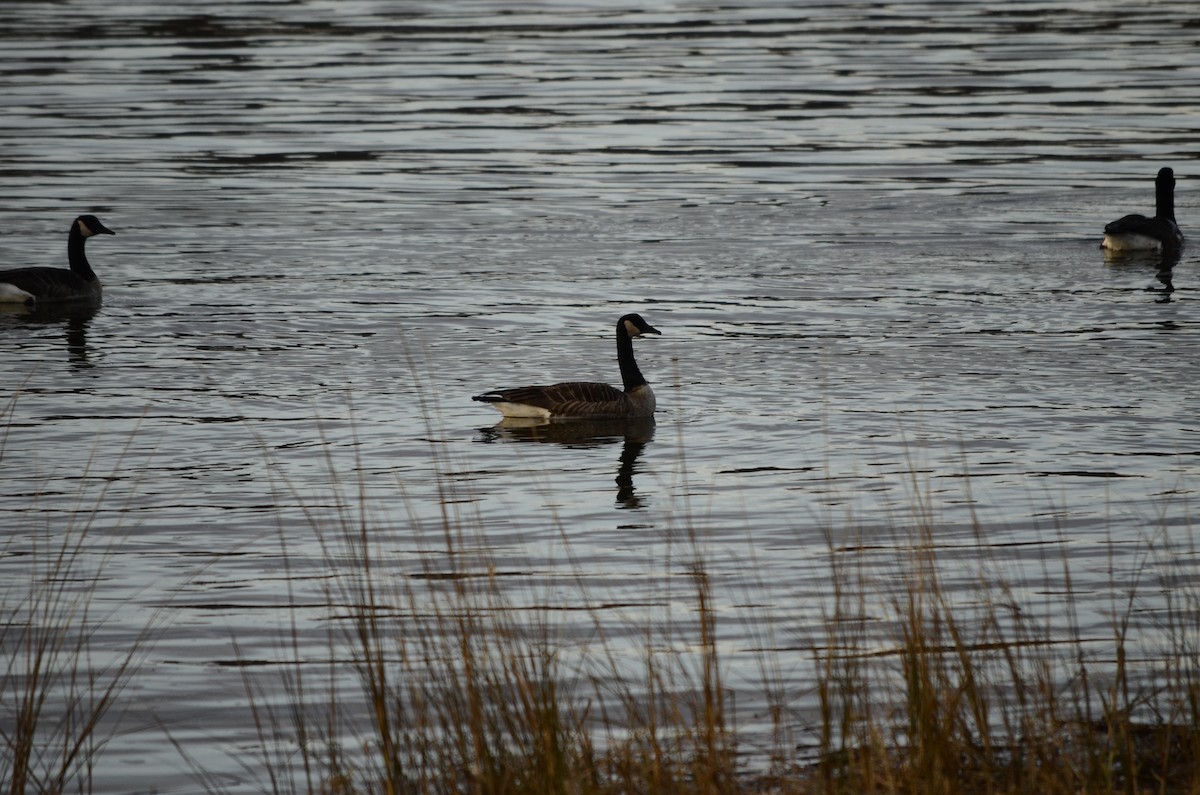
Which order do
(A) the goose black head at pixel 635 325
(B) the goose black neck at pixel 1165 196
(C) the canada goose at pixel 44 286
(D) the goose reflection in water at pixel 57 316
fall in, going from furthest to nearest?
(B) the goose black neck at pixel 1165 196, (C) the canada goose at pixel 44 286, (D) the goose reflection in water at pixel 57 316, (A) the goose black head at pixel 635 325

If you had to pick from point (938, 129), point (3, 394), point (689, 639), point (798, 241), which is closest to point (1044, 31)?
point (938, 129)

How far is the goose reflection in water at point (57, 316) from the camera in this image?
21531 millimetres

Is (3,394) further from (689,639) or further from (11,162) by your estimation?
(11,162)

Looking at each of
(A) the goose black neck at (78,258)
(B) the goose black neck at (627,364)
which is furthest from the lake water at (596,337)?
(A) the goose black neck at (78,258)

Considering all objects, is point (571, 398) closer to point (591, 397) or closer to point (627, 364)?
point (591, 397)

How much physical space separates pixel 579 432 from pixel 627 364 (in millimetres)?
989

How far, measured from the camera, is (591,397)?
1659 cm

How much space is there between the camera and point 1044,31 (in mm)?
52375

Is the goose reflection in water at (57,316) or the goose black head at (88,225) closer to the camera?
the goose reflection in water at (57,316)

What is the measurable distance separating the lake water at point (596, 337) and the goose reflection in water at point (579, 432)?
68mm

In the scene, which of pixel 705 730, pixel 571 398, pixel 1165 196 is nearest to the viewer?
pixel 705 730

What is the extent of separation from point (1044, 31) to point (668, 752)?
48632 millimetres

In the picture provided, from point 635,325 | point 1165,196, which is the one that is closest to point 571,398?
point 635,325

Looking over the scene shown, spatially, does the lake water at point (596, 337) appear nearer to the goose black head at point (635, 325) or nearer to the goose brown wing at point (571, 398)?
the goose brown wing at point (571, 398)
